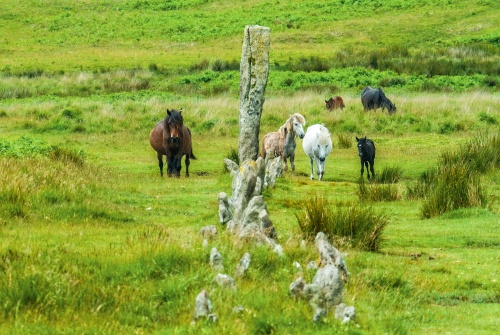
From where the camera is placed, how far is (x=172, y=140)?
2133cm

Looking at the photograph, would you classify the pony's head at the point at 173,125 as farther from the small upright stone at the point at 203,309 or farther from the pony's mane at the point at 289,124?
the small upright stone at the point at 203,309

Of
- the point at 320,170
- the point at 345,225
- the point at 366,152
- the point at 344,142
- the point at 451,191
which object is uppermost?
the point at 345,225

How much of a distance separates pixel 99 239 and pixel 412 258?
4.48 m

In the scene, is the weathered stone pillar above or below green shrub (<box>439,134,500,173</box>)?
above

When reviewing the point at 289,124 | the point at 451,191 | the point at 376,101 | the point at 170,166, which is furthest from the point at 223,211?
the point at 376,101

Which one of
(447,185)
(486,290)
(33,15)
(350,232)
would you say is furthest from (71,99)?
(33,15)

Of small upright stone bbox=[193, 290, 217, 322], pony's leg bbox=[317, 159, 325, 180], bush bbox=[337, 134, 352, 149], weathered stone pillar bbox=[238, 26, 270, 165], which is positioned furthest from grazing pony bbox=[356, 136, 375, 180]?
small upright stone bbox=[193, 290, 217, 322]

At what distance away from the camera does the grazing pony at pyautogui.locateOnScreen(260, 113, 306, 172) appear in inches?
883

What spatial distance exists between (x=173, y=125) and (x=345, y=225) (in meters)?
9.63

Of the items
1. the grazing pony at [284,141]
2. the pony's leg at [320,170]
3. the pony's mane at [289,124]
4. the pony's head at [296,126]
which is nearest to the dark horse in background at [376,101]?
the pony's mane at [289,124]

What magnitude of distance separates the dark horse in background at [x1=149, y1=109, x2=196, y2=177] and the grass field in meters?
0.91

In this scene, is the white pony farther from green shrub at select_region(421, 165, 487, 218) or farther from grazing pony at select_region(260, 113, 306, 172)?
green shrub at select_region(421, 165, 487, 218)

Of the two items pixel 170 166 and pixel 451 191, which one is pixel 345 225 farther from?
pixel 170 166

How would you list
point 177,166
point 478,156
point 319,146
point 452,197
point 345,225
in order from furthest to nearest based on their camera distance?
point 319,146 < point 177,166 < point 478,156 < point 452,197 < point 345,225
